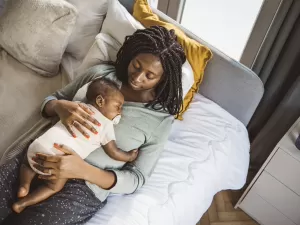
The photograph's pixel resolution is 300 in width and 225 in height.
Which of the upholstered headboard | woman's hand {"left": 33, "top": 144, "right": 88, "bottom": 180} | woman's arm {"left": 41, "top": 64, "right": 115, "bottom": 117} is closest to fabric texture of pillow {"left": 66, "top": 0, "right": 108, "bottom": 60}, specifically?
the upholstered headboard

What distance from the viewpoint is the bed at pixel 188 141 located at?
3.68 feet

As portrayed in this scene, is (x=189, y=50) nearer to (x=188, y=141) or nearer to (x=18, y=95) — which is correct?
(x=188, y=141)

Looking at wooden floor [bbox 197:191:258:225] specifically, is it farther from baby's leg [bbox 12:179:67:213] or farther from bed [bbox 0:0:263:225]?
baby's leg [bbox 12:179:67:213]

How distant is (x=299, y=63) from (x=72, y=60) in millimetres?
1043

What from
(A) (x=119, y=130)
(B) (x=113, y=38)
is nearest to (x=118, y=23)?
(B) (x=113, y=38)

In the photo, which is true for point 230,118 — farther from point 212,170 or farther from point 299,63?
point 299,63

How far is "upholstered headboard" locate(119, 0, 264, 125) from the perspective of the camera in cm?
136

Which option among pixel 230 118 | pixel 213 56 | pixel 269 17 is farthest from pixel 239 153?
pixel 269 17

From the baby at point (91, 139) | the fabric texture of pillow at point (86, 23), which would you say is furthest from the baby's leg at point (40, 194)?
the fabric texture of pillow at point (86, 23)

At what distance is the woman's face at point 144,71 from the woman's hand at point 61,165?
0.30m

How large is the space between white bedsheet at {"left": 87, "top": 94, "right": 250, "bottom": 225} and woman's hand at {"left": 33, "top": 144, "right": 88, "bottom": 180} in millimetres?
174

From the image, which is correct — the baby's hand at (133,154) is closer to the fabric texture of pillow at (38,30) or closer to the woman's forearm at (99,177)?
the woman's forearm at (99,177)

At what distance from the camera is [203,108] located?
146 cm

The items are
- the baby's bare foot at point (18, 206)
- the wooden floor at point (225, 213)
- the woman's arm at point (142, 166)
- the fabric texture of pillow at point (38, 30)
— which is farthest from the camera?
the wooden floor at point (225, 213)
